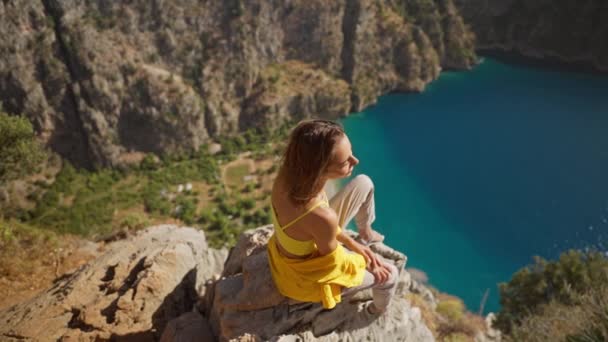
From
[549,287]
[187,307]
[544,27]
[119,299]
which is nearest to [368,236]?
[187,307]

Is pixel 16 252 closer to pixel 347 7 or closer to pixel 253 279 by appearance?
pixel 253 279

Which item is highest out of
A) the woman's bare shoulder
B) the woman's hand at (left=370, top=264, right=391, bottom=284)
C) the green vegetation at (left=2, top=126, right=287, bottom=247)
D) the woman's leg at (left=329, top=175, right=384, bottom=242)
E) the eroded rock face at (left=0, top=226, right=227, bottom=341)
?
the woman's bare shoulder

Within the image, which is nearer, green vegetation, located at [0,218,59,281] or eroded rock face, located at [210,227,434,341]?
eroded rock face, located at [210,227,434,341]

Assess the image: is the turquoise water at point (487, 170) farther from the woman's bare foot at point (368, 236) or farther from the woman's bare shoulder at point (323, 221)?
the woman's bare shoulder at point (323, 221)

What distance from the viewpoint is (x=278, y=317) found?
4.54m

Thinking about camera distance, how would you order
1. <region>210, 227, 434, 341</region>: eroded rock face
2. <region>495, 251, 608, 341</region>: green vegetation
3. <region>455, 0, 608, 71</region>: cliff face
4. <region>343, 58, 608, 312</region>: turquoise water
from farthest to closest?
1. <region>455, 0, 608, 71</region>: cliff face
2. <region>343, 58, 608, 312</region>: turquoise water
3. <region>495, 251, 608, 341</region>: green vegetation
4. <region>210, 227, 434, 341</region>: eroded rock face

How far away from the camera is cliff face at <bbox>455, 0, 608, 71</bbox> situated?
62.2 m

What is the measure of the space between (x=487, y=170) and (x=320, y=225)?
41.7 metres

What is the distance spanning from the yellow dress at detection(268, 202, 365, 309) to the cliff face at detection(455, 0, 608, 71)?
76.1m

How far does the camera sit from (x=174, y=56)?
47.3 meters

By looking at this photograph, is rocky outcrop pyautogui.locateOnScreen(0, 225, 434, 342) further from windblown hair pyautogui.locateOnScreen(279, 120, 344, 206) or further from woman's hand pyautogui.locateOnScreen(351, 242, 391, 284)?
windblown hair pyautogui.locateOnScreen(279, 120, 344, 206)

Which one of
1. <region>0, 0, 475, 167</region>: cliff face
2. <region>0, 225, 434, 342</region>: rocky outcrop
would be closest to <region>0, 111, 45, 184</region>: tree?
<region>0, 225, 434, 342</region>: rocky outcrop

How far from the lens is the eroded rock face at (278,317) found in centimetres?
447

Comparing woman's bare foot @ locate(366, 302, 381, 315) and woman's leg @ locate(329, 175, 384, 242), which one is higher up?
woman's leg @ locate(329, 175, 384, 242)
